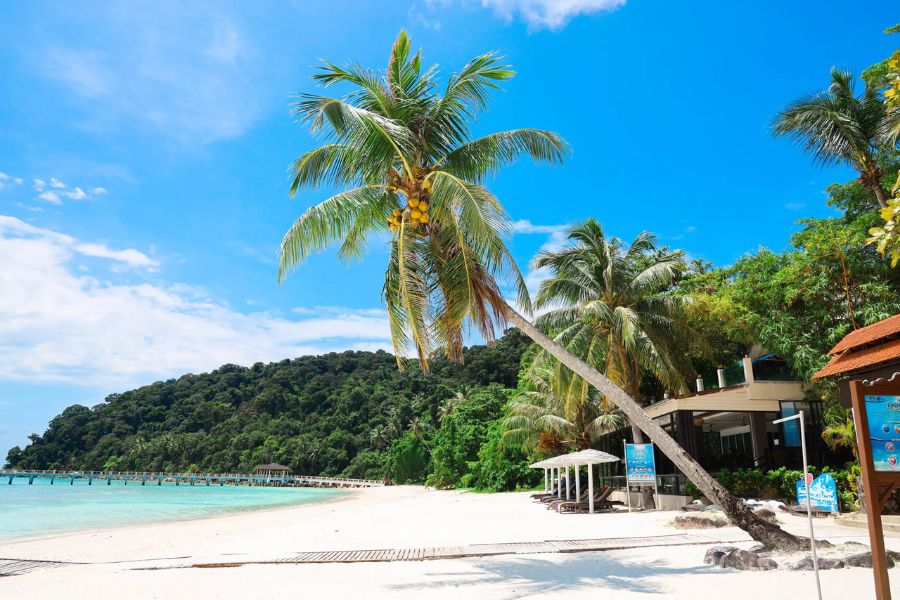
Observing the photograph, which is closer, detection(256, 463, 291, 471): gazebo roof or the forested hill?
the forested hill

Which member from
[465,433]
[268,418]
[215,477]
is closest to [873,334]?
[465,433]

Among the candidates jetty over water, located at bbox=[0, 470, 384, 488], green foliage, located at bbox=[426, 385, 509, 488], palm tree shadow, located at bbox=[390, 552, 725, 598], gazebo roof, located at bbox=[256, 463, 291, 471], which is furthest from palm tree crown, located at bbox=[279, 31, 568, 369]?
gazebo roof, located at bbox=[256, 463, 291, 471]

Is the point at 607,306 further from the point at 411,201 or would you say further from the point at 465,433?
the point at 465,433

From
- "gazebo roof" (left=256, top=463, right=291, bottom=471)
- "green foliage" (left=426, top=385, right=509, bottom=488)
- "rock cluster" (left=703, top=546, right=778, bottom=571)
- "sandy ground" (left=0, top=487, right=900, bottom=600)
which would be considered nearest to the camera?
"sandy ground" (left=0, top=487, right=900, bottom=600)

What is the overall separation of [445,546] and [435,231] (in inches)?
224

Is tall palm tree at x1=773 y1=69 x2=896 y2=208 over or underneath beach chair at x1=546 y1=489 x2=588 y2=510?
over

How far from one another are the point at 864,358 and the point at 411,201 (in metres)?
5.34

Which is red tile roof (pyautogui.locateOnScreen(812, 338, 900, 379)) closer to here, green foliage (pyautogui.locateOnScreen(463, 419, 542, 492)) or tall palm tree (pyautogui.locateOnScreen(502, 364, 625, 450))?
tall palm tree (pyautogui.locateOnScreen(502, 364, 625, 450))

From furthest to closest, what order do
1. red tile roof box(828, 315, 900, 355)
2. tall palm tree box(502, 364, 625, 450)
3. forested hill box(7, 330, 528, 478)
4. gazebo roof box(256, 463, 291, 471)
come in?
gazebo roof box(256, 463, 291, 471) < forested hill box(7, 330, 528, 478) < tall palm tree box(502, 364, 625, 450) < red tile roof box(828, 315, 900, 355)

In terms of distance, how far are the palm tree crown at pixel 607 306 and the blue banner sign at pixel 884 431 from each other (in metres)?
11.9

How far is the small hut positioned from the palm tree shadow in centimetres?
7811

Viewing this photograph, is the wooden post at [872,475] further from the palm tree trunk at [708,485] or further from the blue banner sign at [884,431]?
the palm tree trunk at [708,485]

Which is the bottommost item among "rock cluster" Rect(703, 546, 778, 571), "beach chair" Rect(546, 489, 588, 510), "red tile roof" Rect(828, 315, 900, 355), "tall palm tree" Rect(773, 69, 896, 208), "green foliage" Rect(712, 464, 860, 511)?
"beach chair" Rect(546, 489, 588, 510)

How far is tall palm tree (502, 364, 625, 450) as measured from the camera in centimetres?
2026
